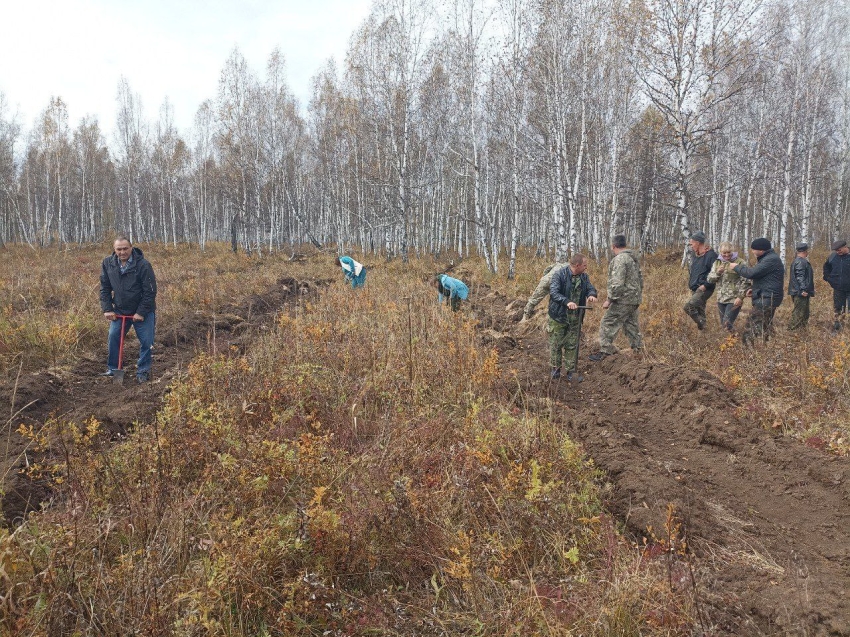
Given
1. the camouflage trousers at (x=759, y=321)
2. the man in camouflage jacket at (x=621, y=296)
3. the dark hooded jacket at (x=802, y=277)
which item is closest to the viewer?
the man in camouflage jacket at (x=621, y=296)

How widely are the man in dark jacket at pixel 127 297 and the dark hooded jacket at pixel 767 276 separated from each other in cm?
894

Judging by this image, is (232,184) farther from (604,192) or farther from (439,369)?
(439,369)

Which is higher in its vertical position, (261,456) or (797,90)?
(797,90)

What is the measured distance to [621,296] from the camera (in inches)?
276

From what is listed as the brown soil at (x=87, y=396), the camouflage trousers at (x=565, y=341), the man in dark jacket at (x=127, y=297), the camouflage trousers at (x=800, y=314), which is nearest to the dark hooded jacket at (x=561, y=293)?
the camouflage trousers at (x=565, y=341)

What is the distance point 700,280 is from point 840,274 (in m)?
3.13

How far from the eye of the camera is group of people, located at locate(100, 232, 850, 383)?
6234 mm

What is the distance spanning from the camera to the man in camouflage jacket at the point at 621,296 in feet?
22.9

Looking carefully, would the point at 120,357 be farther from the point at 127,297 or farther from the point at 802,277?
the point at 802,277

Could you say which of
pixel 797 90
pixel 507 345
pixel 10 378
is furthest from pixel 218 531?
pixel 797 90

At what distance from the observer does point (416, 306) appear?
827 cm

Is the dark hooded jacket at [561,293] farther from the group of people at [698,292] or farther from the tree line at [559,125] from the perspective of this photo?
the tree line at [559,125]

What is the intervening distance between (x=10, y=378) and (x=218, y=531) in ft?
17.2

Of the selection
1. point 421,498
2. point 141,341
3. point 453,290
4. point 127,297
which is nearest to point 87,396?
point 141,341
